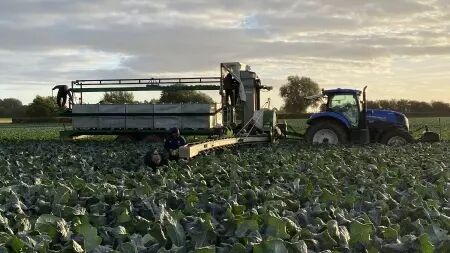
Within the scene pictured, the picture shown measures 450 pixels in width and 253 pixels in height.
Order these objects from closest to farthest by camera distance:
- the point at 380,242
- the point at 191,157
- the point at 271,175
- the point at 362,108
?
the point at 380,242 → the point at 271,175 → the point at 191,157 → the point at 362,108

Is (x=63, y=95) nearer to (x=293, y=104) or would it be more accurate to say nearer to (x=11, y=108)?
(x=293, y=104)

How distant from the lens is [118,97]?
28.5 m

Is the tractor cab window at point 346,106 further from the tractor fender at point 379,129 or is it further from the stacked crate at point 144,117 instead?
the stacked crate at point 144,117

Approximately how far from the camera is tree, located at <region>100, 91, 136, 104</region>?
27.8 metres

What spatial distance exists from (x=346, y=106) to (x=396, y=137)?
6.62ft

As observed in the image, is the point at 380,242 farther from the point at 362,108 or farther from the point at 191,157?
the point at 362,108

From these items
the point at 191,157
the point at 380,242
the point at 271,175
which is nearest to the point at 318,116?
the point at 191,157

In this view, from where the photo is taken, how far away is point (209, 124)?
78.3ft

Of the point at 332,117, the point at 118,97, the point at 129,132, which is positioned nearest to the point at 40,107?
the point at 118,97

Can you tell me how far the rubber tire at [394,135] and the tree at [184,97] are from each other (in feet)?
27.1

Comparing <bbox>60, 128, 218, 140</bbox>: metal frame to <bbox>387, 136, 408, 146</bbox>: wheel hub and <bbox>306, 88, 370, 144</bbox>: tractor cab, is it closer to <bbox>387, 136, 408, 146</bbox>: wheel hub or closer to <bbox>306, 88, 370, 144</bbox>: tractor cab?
<bbox>306, 88, 370, 144</bbox>: tractor cab

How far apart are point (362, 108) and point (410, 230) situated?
16365mm

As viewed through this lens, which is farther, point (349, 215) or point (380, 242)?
point (349, 215)

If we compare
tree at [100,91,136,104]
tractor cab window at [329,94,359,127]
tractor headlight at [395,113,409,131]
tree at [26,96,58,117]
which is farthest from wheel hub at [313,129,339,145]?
tree at [26,96,58,117]
